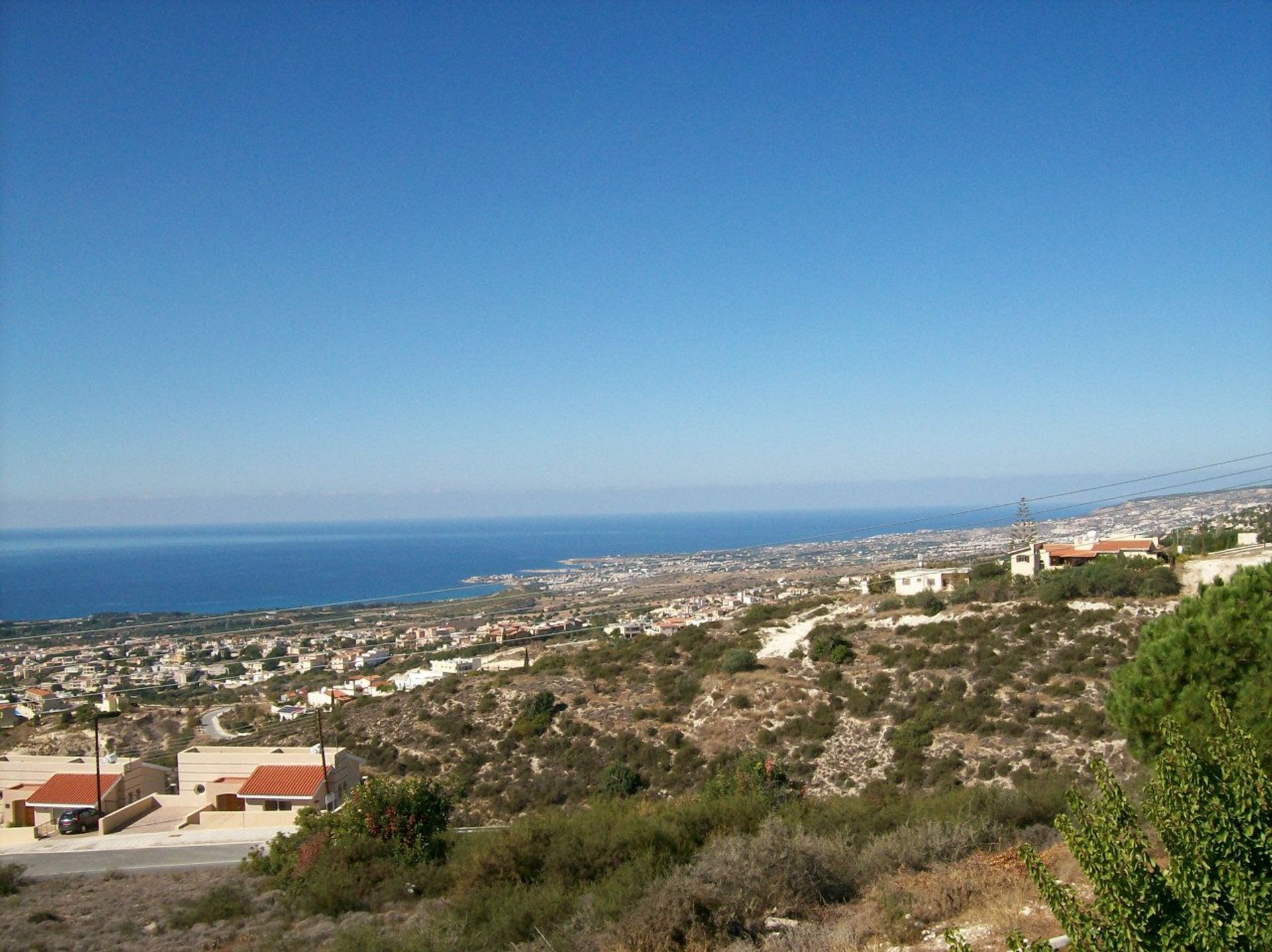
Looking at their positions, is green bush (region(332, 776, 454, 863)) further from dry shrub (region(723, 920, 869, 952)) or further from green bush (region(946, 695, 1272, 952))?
green bush (region(946, 695, 1272, 952))

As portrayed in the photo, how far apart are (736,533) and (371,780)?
172 metres

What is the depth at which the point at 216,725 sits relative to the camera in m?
30.1

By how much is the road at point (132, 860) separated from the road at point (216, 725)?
838cm

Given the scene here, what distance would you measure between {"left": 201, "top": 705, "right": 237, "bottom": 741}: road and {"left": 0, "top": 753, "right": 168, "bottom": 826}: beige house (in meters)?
3.42

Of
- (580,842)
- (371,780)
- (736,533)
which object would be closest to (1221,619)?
(580,842)

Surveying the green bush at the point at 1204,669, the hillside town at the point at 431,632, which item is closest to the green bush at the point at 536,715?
the hillside town at the point at 431,632

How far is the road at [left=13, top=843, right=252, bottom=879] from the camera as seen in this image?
16.3 meters

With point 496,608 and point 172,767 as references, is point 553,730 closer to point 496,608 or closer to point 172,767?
point 172,767

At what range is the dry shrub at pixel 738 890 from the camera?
285 inches

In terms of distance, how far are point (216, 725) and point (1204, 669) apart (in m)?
30.8

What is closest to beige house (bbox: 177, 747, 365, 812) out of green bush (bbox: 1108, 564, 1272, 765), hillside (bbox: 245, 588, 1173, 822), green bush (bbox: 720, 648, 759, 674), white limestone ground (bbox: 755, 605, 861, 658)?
hillside (bbox: 245, 588, 1173, 822)

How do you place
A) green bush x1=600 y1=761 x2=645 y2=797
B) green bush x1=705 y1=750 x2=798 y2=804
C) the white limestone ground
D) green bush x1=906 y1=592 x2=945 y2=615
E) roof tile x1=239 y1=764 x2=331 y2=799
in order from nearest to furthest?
green bush x1=705 y1=750 x2=798 y2=804, green bush x1=600 y1=761 x2=645 y2=797, roof tile x1=239 y1=764 x2=331 y2=799, the white limestone ground, green bush x1=906 y1=592 x2=945 y2=615

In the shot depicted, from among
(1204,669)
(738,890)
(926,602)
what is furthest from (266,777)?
(926,602)

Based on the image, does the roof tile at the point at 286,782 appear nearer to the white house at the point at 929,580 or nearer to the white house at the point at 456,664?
the white house at the point at 456,664
